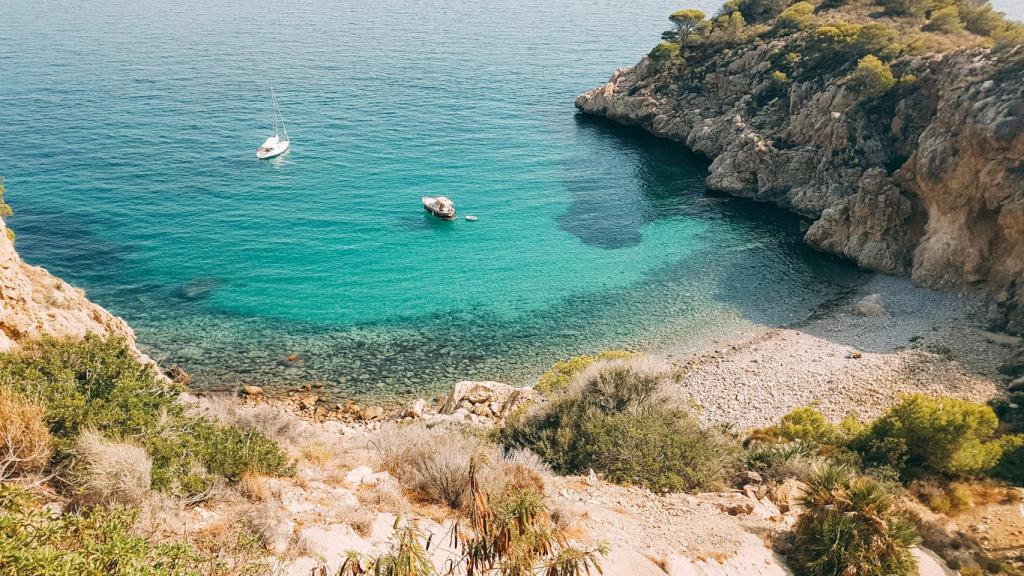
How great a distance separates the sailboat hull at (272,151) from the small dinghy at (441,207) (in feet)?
54.8

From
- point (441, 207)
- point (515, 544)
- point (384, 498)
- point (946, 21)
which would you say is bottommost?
point (441, 207)

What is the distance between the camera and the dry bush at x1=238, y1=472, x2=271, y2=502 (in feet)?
33.8

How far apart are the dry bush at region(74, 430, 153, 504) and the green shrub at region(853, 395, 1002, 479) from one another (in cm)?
1740

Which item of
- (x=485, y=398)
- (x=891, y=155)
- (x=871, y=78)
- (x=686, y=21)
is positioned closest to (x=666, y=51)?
(x=686, y=21)

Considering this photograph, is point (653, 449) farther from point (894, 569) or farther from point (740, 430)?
point (740, 430)

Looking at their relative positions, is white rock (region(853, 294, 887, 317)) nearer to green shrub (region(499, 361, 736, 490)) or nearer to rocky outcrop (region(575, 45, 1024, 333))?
rocky outcrop (region(575, 45, 1024, 333))

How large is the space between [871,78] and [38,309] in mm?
49152

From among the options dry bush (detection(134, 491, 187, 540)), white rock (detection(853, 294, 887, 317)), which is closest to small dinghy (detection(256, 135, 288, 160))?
dry bush (detection(134, 491, 187, 540))

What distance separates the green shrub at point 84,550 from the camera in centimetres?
577

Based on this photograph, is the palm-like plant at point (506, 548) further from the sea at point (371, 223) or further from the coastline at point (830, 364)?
the sea at point (371, 223)

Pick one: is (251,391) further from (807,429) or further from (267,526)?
(807,429)

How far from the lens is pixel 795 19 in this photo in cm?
5322

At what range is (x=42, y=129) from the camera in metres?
51.5

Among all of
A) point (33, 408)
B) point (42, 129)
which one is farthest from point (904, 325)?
point (42, 129)
